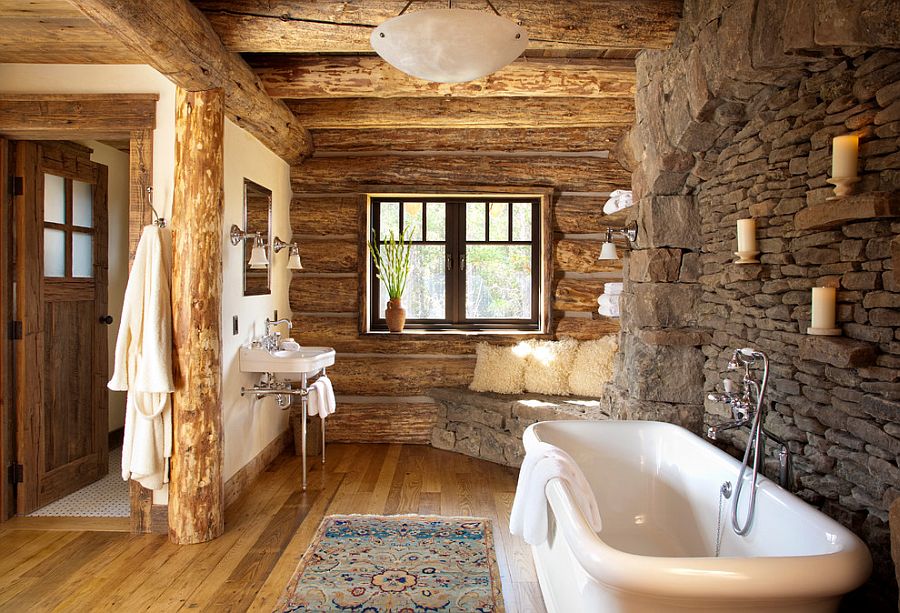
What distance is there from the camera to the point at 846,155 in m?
2.21

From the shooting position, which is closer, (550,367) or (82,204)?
(82,204)

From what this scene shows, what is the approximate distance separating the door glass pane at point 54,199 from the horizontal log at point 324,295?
1876mm

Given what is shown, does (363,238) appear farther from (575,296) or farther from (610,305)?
(610,305)

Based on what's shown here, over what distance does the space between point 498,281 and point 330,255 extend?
1446mm

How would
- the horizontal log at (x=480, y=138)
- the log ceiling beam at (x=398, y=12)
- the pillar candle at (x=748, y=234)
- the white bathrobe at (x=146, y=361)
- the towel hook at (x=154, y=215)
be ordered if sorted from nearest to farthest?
the pillar candle at (x=748, y=234) < the log ceiling beam at (x=398, y=12) < the white bathrobe at (x=146, y=361) < the towel hook at (x=154, y=215) < the horizontal log at (x=480, y=138)

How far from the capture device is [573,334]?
17.9ft

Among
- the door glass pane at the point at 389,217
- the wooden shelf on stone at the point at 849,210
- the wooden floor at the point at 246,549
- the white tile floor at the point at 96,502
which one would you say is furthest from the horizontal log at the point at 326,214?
the wooden shelf on stone at the point at 849,210

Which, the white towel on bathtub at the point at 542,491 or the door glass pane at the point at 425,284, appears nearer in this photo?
the white towel on bathtub at the point at 542,491

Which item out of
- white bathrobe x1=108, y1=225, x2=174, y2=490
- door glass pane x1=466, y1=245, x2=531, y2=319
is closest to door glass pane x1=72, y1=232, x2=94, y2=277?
white bathrobe x1=108, y1=225, x2=174, y2=490

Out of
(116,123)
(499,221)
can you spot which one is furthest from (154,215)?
(499,221)

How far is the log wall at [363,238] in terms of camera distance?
17.7 ft

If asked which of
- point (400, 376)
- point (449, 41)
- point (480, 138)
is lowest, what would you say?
point (400, 376)

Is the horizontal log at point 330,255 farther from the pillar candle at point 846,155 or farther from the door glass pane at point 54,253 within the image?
the pillar candle at point 846,155

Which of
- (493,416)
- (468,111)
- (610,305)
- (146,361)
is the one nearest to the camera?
(146,361)
